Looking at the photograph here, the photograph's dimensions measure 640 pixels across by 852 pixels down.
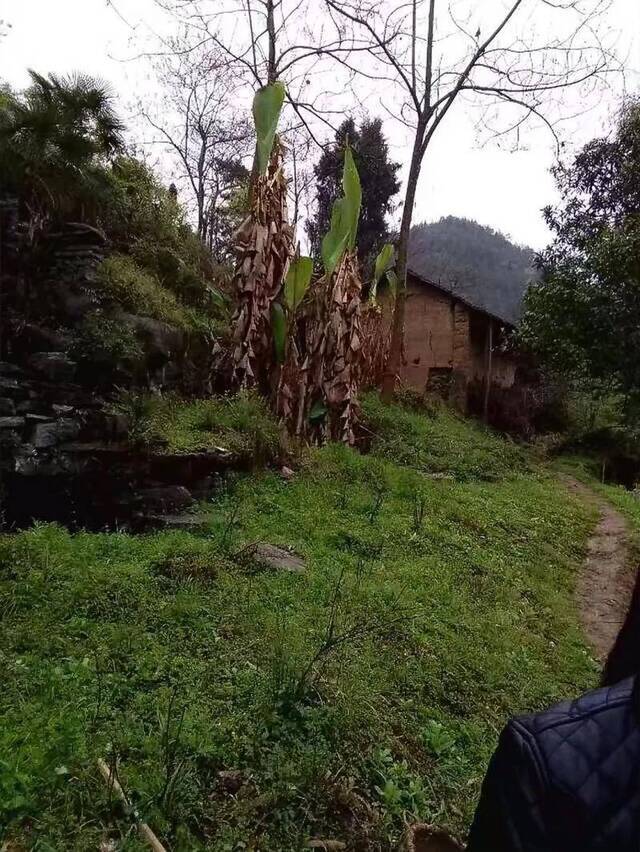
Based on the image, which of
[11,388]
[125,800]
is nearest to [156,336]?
[11,388]

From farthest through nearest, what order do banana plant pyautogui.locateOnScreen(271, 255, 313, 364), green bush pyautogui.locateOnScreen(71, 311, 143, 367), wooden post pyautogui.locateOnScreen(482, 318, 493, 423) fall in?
wooden post pyautogui.locateOnScreen(482, 318, 493, 423)
banana plant pyautogui.locateOnScreen(271, 255, 313, 364)
green bush pyautogui.locateOnScreen(71, 311, 143, 367)

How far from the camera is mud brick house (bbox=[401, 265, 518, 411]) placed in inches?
631

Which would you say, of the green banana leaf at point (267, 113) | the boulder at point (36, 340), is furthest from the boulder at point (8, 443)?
the green banana leaf at point (267, 113)

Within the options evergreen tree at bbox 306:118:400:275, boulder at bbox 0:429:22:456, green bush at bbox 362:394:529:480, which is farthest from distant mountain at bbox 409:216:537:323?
boulder at bbox 0:429:22:456

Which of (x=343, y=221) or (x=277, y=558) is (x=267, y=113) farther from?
(x=277, y=558)

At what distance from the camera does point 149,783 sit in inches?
90.0

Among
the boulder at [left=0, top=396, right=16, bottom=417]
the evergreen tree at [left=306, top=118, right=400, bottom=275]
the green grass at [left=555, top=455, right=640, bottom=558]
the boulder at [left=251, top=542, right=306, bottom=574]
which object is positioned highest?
the evergreen tree at [left=306, top=118, right=400, bottom=275]

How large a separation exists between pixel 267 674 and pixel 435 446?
25.2 feet

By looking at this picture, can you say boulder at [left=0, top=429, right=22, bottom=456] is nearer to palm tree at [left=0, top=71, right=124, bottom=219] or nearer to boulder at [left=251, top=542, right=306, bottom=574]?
boulder at [left=251, top=542, right=306, bottom=574]

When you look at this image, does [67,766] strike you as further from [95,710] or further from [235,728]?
[235,728]

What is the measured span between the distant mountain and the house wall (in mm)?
15918

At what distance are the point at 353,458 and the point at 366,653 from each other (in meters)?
4.30

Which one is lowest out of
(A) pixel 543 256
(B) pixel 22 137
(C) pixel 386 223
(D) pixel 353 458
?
(D) pixel 353 458

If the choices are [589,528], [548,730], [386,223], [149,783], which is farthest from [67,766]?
[386,223]
